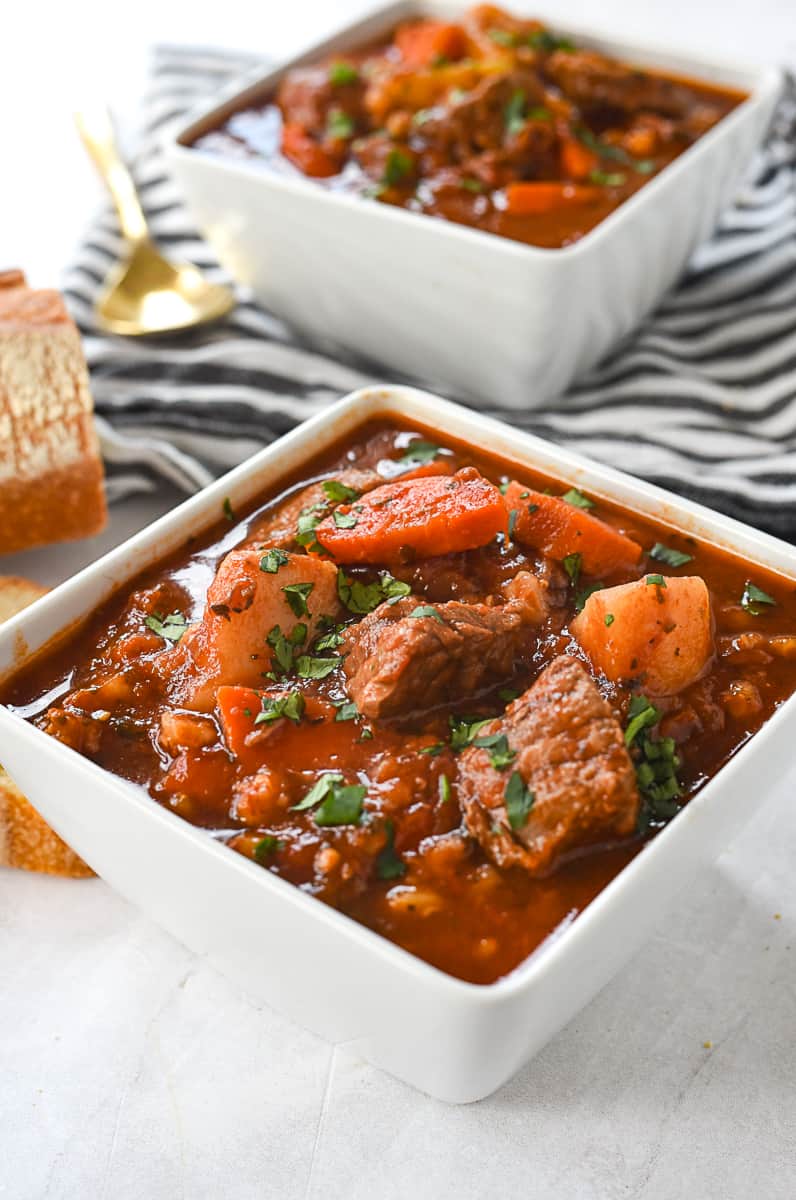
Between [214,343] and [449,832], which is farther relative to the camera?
[214,343]

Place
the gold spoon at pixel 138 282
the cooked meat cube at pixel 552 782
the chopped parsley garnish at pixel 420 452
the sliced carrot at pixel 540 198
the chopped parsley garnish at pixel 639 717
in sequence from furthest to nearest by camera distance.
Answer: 1. the gold spoon at pixel 138 282
2. the sliced carrot at pixel 540 198
3. the chopped parsley garnish at pixel 420 452
4. the chopped parsley garnish at pixel 639 717
5. the cooked meat cube at pixel 552 782

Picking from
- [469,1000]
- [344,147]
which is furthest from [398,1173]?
[344,147]

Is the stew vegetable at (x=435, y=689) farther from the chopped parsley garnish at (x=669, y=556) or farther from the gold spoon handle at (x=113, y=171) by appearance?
the gold spoon handle at (x=113, y=171)

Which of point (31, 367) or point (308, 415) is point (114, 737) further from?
point (308, 415)

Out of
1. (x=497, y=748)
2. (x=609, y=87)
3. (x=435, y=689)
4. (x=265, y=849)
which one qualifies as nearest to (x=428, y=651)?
(x=435, y=689)

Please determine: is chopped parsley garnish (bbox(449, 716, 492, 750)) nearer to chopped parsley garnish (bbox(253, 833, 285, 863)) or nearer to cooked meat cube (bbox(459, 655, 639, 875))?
cooked meat cube (bbox(459, 655, 639, 875))

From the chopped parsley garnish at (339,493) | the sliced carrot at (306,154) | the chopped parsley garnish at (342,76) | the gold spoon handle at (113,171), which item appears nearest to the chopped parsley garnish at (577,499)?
the chopped parsley garnish at (339,493)

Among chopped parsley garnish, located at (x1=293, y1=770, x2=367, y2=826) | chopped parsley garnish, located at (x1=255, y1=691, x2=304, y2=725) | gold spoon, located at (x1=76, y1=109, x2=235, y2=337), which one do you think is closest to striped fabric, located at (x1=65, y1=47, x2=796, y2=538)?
gold spoon, located at (x1=76, y1=109, x2=235, y2=337)

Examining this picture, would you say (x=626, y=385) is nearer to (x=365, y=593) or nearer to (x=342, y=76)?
(x=342, y=76)
